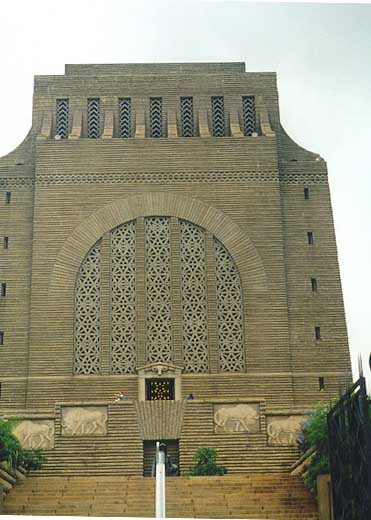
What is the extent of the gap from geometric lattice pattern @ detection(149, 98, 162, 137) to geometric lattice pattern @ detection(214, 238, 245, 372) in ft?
10.3

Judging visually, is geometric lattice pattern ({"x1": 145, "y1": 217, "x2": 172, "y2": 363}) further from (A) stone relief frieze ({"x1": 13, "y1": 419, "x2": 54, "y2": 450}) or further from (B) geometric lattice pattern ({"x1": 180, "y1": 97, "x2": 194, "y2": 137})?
(A) stone relief frieze ({"x1": 13, "y1": 419, "x2": 54, "y2": 450})

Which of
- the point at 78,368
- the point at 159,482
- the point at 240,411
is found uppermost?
the point at 78,368

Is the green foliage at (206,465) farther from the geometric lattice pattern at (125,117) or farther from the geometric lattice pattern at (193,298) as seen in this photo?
the geometric lattice pattern at (125,117)

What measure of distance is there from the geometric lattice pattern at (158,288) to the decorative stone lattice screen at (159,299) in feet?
0.07

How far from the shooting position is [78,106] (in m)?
20.9

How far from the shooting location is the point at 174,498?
44.8 feet

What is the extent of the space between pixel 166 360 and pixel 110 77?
23.4 ft

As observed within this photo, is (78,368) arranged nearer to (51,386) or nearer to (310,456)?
(51,386)

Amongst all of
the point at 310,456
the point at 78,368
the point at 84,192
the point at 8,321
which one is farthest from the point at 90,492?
the point at 84,192

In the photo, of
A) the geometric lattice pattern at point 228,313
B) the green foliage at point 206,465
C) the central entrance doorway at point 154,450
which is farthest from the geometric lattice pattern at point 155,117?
the green foliage at point 206,465

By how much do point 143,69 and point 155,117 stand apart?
1.89m

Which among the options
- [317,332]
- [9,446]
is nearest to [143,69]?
[317,332]

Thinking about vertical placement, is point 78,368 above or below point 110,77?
below

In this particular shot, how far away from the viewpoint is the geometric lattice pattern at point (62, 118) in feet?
68.4
